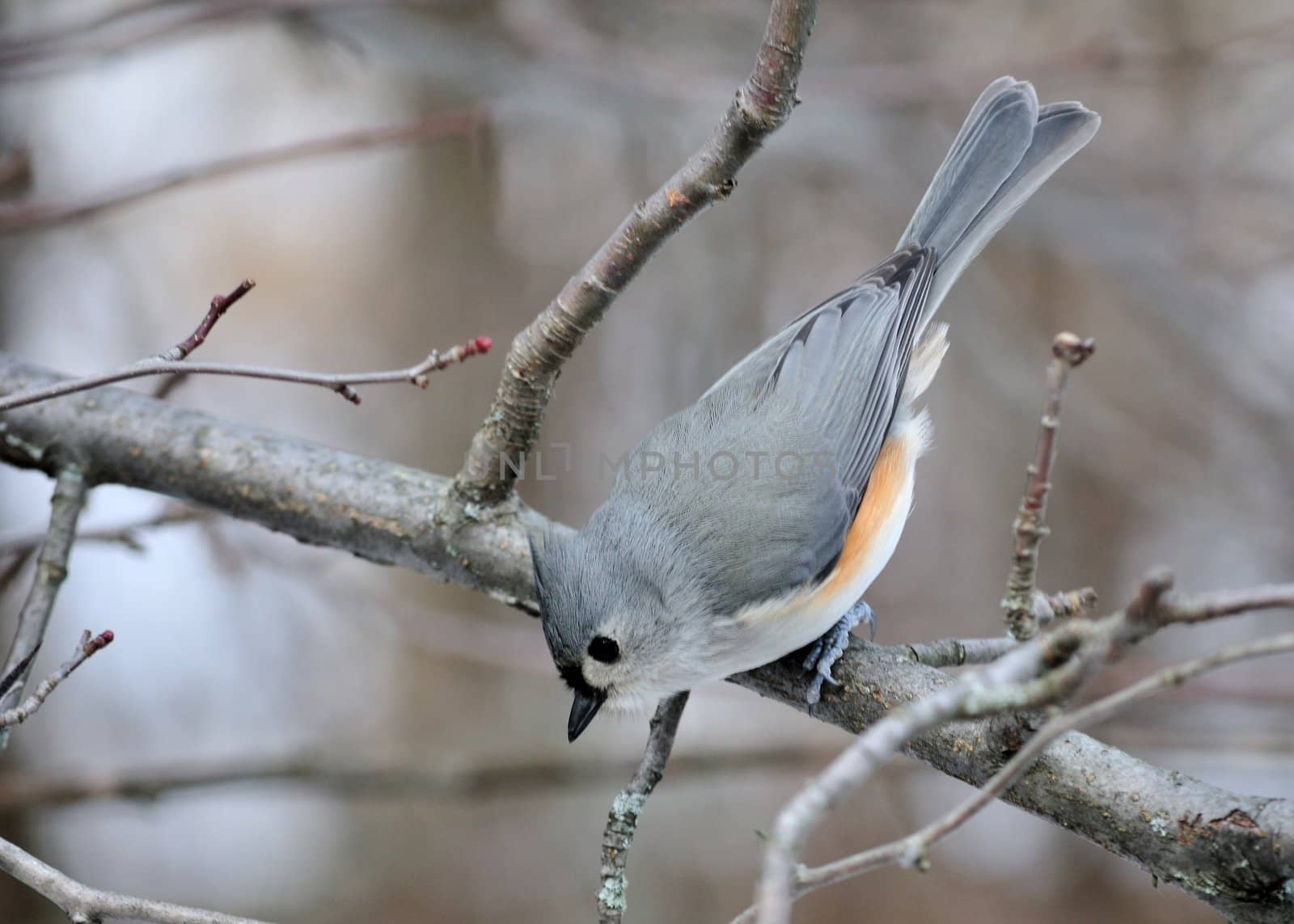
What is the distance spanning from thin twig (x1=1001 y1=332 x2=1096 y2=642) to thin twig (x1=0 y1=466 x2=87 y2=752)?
4.68 feet

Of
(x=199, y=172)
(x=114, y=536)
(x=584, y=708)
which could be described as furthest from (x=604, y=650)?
(x=199, y=172)

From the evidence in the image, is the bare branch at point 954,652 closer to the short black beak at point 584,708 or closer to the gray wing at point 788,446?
the gray wing at point 788,446

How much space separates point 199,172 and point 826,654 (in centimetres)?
177

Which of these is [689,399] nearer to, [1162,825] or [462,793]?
[462,793]

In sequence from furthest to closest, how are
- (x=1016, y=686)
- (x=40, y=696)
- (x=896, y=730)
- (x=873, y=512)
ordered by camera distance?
(x=873, y=512)
(x=40, y=696)
(x=1016, y=686)
(x=896, y=730)

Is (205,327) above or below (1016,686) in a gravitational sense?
above

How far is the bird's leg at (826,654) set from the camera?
211 centimetres

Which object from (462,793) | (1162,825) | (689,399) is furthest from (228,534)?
(1162,825)

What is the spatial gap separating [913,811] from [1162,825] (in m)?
3.59

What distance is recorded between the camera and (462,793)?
3.14 metres

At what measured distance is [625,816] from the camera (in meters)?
1.88

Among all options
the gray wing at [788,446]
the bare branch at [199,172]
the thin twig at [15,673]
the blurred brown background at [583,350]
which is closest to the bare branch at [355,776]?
the blurred brown background at [583,350]

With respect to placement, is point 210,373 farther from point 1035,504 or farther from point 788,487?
point 788,487

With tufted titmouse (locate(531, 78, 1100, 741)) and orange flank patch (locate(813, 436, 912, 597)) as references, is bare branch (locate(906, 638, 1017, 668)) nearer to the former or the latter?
tufted titmouse (locate(531, 78, 1100, 741))
